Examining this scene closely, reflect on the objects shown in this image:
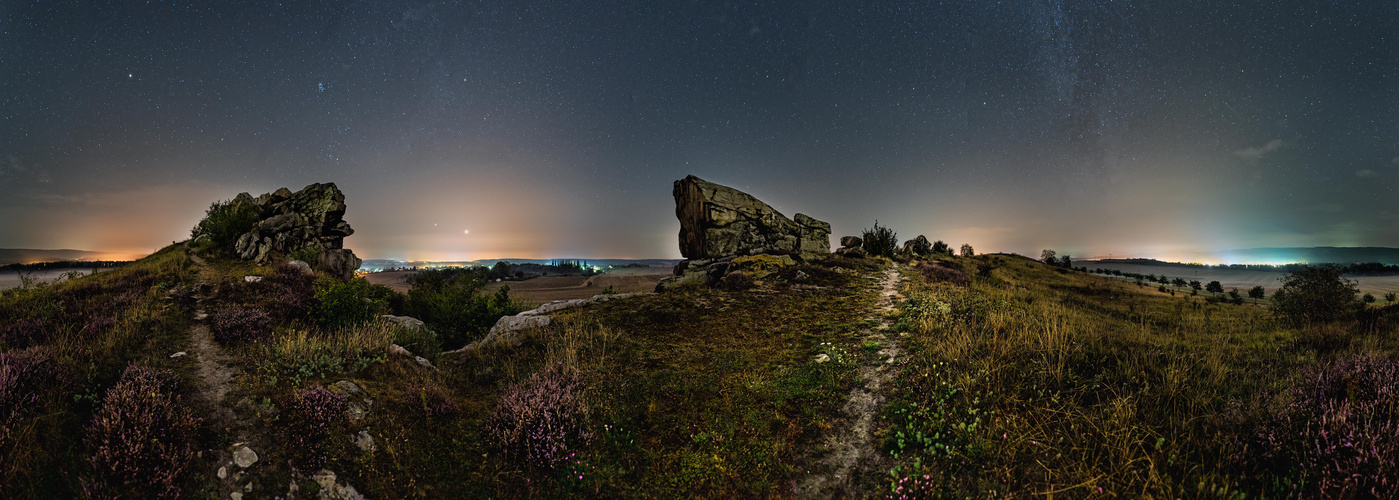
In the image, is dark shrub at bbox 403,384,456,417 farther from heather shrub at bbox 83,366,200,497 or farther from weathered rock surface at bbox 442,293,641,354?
weathered rock surface at bbox 442,293,641,354

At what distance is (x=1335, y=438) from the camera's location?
3.72m

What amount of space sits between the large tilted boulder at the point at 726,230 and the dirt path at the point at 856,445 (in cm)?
1746

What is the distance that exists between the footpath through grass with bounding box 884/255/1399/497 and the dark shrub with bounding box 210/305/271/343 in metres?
11.9

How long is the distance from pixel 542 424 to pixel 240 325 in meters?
8.05

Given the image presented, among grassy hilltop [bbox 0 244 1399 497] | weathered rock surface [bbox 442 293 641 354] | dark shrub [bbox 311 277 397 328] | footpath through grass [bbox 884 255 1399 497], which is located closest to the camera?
footpath through grass [bbox 884 255 1399 497]

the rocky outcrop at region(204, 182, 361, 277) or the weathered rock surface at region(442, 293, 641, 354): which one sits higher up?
the rocky outcrop at region(204, 182, 361, 277)

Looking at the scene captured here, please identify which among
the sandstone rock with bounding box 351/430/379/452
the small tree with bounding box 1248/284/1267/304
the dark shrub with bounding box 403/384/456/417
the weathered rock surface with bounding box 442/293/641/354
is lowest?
the sandstone rock with bounding box 351/430/379/452

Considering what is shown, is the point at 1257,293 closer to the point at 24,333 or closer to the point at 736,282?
the point at 736,282

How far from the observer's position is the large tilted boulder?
1107 inches

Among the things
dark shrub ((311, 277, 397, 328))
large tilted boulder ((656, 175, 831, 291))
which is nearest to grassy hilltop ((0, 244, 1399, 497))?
dark shrub ((311, 277, 397, 328))

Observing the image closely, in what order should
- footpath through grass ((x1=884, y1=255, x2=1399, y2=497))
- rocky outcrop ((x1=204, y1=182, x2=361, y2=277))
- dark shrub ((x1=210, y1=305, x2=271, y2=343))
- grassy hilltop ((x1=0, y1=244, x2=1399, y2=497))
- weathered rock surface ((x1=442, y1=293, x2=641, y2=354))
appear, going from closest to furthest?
1. footpath through grass ((x1=884, y1=255, x2=1399, y2=497))
2. grassy hilltop ((x1=0, y1=244, x2=1399, y2=497))
3. dark shrub ((x1=210, y1=305, x2=271, y2=343))
4. weathered rock surface ((x1=442, y1=293, x2=641, y2=354))
5. rocky outcrop ((x1=204, y1=182, x2=361, y2=277))

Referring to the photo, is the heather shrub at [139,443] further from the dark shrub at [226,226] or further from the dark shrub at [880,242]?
the dark shrub at [880,242]

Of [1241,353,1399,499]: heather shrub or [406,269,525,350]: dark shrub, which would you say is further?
[406,269,525,350]: dark shrub

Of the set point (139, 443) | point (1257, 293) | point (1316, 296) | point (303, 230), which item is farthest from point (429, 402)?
point (1257, 293)
